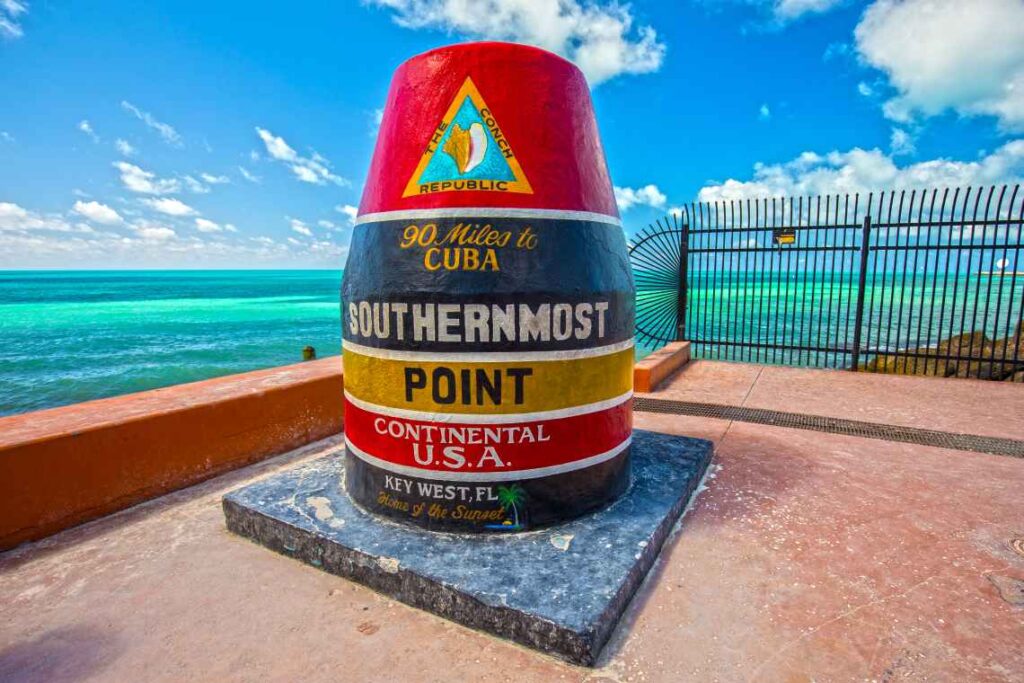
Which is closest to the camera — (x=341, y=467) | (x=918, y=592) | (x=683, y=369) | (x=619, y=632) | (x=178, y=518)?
(x=619, y=632)

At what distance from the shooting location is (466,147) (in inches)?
113

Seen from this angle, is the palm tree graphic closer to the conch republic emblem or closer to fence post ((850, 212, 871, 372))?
the conch republic emblem

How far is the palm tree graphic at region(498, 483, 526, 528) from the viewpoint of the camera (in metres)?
2.90

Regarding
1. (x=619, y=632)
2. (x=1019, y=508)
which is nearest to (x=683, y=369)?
(x=1019, y=508)

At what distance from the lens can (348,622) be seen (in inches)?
97.5

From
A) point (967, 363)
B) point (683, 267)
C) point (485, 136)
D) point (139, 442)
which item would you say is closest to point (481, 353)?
point (485, 136)

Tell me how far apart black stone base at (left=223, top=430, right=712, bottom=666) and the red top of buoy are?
1.93 m

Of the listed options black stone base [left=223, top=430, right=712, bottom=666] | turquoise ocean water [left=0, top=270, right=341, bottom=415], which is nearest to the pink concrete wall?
black stone base [left=223, top=430, right=712, bottom=666]

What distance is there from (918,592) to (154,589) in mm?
4160

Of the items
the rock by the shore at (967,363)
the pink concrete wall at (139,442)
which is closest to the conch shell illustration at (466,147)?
the pink concrete wall at (139,442)

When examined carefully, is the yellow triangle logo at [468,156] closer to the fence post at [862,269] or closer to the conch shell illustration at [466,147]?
the conch shell illustration at [466,147]

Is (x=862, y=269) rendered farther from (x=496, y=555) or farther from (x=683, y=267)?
(x=496, y=555)

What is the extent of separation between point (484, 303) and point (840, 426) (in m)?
4.90

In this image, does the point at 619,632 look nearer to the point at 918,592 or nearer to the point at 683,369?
the point at 918,592
